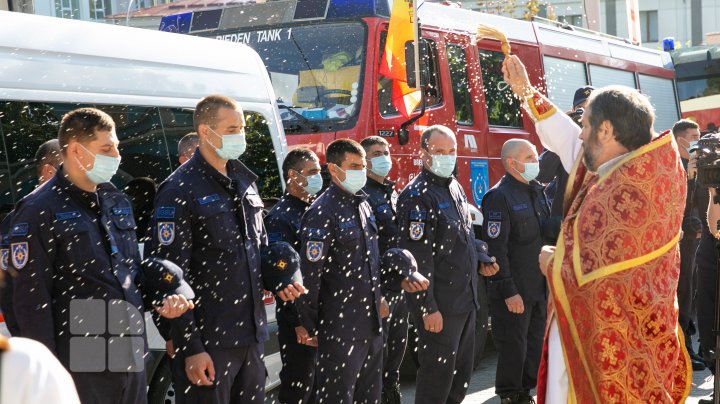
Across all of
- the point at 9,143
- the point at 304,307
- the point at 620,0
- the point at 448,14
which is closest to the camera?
the point at 9,143

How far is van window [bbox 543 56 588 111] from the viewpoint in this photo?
1186cm

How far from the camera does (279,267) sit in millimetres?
5070

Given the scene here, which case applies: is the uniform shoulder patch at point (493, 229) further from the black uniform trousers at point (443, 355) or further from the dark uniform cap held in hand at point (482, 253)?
the black uniform trousers at point (443, 355)

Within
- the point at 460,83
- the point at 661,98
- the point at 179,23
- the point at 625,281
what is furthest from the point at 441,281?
the point at 661,98

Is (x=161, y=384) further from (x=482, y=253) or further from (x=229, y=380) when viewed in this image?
(x=482, y=253)

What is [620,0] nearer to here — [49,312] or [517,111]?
[517,111]

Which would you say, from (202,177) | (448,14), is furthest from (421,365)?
(448,14)

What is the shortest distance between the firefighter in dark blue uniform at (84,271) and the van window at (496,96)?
632 cm

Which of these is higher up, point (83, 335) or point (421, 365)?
point (83, 335)

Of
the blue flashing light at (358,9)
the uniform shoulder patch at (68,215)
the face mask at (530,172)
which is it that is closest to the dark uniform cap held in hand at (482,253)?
the face mask at (530,172)

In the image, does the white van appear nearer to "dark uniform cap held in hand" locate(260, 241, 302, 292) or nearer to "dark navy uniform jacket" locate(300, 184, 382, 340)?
"dark navy uniform jacket" locate(300, 184, 382, 340)

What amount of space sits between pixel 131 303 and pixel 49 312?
1.20 feet

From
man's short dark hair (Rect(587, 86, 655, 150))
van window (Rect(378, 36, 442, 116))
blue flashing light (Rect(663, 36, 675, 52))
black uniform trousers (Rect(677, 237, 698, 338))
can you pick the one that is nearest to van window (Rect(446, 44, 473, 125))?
van window (Rect(378, 36, 442, 116))

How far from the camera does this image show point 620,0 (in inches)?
2188
